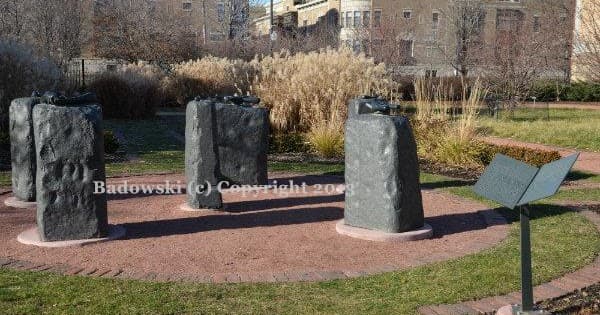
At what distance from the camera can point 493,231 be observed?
6.11 m

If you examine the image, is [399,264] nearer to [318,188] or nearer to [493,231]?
[493,231]

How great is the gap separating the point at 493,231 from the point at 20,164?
5201 mm

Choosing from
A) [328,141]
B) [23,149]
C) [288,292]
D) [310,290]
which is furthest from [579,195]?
[23,149]

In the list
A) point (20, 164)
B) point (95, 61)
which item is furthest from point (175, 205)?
point (95, 61)

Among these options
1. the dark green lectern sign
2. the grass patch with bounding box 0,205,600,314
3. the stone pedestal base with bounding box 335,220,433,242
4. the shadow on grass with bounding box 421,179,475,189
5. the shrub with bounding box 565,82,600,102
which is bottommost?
the grass patch with bounding box 0,205,600,314

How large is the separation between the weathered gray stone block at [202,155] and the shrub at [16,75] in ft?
25.3

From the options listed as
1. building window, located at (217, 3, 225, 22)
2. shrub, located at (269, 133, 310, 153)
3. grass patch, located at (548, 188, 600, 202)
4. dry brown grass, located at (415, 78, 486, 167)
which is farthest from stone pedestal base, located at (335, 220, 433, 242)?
building window, located at (217, 3, 225, 22)

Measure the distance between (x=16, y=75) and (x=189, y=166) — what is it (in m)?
8.04

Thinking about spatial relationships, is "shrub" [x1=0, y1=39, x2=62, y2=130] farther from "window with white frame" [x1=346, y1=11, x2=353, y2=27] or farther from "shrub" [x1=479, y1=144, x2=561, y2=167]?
"window with white frame" [x1=346, y1=11, x2=353, y2=27]

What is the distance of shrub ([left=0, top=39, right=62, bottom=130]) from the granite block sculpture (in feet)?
30.9

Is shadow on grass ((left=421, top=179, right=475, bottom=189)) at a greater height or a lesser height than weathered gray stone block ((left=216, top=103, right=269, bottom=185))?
lesser

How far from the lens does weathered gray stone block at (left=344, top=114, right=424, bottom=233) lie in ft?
18.9

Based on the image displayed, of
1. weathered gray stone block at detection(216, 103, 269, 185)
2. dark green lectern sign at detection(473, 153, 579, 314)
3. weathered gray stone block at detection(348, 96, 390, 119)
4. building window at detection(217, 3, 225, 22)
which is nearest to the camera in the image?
dark green lectern sign at detection(473, 153, 579, 314)

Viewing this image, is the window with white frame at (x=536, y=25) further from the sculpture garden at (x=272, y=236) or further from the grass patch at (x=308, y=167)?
the sculpture garden at (x=272, y=236)
